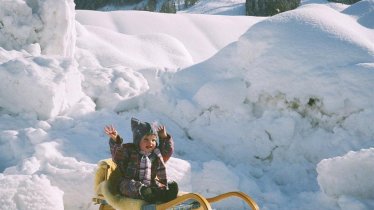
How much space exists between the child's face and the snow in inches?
31.3

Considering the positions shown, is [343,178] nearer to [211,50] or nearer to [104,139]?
[104,139]

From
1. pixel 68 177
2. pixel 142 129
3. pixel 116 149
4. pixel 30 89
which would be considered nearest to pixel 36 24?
pixel 30 89

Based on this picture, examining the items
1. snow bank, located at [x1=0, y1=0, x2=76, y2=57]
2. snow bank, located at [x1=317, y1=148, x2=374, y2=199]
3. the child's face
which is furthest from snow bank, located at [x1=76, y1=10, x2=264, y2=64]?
the child's face

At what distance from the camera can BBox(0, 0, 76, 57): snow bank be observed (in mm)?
7195

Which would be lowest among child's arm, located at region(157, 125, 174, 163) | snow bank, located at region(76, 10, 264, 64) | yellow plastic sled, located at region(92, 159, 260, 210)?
snow bank, located at region(76, 10, 264, 64)

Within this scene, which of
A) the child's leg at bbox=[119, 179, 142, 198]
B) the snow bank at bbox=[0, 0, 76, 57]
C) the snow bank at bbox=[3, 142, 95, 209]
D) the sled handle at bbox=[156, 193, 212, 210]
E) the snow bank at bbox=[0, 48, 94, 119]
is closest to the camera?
the sled handle at bbox=[156, 193, 212, 210]

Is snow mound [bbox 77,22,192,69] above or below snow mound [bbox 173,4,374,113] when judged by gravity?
below

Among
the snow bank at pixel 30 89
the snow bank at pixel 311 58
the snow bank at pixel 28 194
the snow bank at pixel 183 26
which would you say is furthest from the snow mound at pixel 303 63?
the snow bank at pixel 183 26

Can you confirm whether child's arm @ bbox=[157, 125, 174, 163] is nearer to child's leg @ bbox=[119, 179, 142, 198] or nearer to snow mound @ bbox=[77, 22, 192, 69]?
child's leg @ bbox=[119, 179, 142, 198]

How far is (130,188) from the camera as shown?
3064mm

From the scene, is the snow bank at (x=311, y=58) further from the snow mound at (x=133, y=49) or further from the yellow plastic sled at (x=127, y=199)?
the snow mound at (x=133, y=49)

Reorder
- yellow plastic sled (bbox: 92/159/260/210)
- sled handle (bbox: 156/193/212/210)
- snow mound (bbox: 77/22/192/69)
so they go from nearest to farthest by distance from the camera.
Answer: sled handle (bbox: 156/193/212/210), yellow plastic sled (bbox: 92/159/260/210), snow mound (bbox: 77/22/192/69)

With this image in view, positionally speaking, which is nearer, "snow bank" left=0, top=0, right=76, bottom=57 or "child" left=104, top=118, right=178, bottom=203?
"child" left=104, top=118, right=178, bottom=203

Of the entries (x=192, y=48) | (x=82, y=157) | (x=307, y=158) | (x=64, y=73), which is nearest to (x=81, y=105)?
(x=64, y=73)
